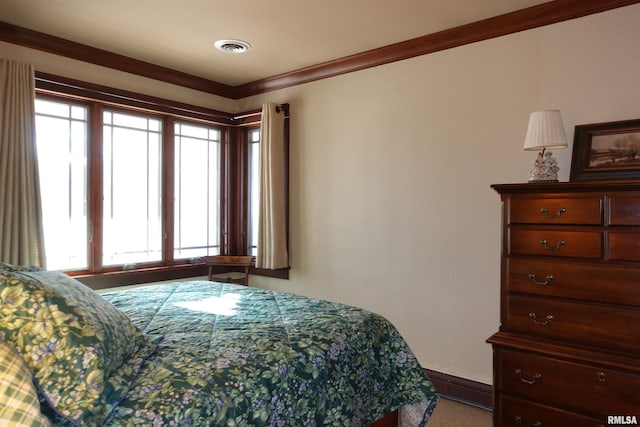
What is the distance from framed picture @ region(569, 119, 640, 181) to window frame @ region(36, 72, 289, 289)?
8.09 feet

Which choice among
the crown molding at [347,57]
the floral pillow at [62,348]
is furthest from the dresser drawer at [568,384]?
the crown molding at [347,57]

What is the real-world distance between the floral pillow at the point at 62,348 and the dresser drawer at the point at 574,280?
1.91m

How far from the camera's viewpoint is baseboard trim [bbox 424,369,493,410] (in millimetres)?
2949

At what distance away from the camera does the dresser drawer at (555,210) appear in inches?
82.4

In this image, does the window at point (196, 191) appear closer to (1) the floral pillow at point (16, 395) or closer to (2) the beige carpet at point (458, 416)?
(2) the beige carpet at point (458, 416)

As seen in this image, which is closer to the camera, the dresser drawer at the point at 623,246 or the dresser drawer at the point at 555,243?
the dresser drawer at the point at 623,246

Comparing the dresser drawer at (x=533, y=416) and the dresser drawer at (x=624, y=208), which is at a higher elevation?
the dresser drawer at (x=624, y=208)

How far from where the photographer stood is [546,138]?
7.55 ft

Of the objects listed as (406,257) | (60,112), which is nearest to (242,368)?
(406,257)

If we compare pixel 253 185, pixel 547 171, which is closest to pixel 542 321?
pixel 547 171

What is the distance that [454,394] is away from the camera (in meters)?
3.10

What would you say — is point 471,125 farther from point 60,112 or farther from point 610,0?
point 60,112

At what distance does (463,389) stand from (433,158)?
5.36 feet

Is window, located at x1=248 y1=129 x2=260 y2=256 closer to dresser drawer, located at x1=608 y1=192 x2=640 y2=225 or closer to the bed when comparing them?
the bed
